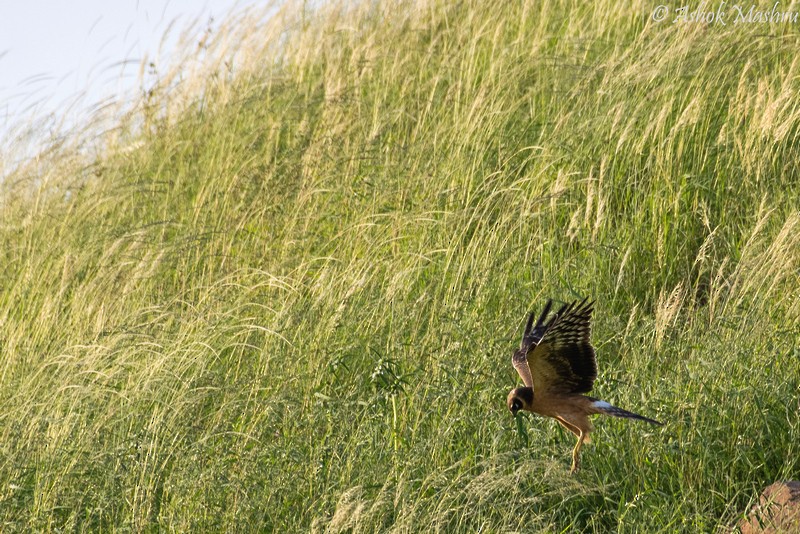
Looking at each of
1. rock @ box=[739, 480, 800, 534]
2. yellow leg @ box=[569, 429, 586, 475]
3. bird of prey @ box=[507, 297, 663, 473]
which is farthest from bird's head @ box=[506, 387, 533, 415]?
rock @ box=[739, 480, 800, 534]

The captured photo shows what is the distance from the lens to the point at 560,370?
3.61 metres

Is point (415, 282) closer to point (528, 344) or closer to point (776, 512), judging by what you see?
point (528, 344)

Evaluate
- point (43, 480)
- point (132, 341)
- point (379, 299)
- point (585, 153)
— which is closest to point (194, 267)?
Result: point (132, 341)

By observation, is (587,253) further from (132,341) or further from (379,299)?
(132,341)

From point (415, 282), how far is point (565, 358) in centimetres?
129

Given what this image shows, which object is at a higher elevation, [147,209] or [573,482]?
[147,209]

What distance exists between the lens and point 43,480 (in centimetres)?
404

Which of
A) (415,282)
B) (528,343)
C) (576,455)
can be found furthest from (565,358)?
(415,282)

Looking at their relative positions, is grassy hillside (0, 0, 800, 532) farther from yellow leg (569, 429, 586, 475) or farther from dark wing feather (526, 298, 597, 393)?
dark wing feather (526, 298, 597, 393)

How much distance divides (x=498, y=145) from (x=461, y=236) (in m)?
1.04

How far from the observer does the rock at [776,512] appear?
3.39m

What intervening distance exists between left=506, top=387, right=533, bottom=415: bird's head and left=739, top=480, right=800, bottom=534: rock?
2.52ft

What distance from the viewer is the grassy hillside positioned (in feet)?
12.6

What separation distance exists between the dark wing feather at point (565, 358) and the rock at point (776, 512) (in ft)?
2.14
